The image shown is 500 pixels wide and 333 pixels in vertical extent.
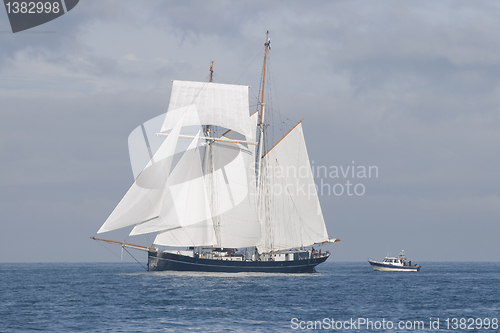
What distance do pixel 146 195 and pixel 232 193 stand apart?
534 inches

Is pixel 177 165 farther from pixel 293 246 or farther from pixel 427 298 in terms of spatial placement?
pixel 427 298

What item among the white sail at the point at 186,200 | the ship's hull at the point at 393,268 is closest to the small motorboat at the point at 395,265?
the ship's hull at the point at 393,268

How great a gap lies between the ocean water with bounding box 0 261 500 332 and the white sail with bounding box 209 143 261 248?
1115 centimetres

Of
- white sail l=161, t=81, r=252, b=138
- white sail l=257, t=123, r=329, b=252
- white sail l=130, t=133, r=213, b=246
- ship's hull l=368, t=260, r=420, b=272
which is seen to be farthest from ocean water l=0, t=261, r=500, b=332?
ship's hull l=368, t=260, r=420, b=272

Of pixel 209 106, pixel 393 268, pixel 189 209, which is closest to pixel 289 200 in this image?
pixel 189 209

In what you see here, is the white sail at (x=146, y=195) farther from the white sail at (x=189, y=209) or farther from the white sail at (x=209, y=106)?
the white sail at (x=209, y=106)

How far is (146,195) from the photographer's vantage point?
69938 millimetres

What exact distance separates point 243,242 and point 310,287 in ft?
54.9

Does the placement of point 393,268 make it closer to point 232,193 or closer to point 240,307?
point 232,193

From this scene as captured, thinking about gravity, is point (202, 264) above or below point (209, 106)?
below

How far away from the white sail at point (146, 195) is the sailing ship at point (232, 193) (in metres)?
1.86

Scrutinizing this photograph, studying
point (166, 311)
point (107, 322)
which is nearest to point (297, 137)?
point (166, 311)

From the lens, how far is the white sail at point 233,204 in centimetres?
7931

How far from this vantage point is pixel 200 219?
76375 millimetres
